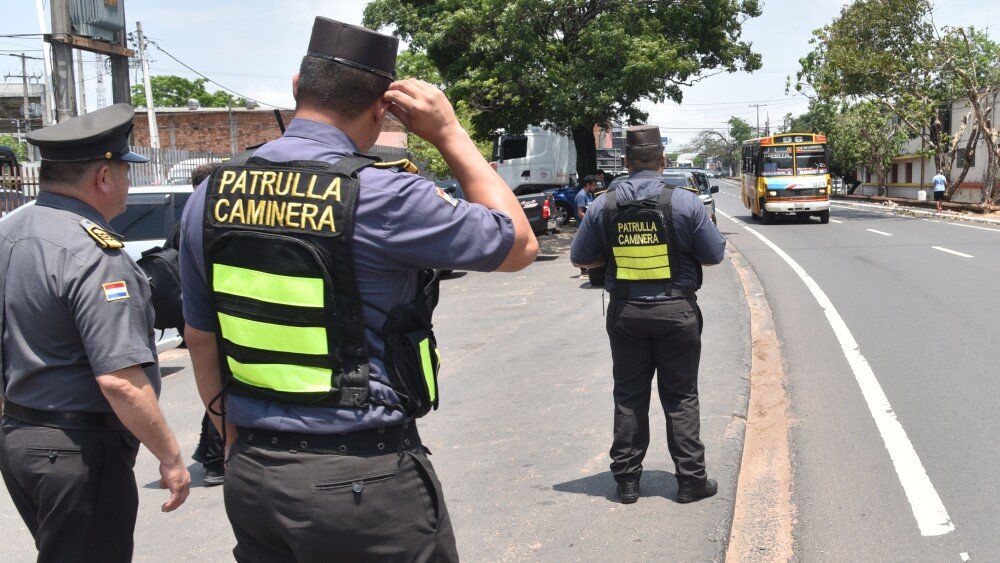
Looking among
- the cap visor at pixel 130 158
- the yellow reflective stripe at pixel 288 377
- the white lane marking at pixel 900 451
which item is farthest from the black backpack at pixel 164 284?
the white lane marking at pixel 900 451

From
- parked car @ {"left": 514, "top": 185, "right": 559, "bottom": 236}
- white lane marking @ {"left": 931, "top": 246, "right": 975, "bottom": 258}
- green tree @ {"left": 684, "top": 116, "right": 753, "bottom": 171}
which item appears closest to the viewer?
white lane marking @ {"left": 931, "top": 246, "right": 975, "bottom": 258}

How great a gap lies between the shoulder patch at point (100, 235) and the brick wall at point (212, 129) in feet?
155

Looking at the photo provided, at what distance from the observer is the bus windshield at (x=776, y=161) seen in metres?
30.9

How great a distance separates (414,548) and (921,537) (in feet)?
11.1

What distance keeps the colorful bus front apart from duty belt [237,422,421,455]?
29.8m

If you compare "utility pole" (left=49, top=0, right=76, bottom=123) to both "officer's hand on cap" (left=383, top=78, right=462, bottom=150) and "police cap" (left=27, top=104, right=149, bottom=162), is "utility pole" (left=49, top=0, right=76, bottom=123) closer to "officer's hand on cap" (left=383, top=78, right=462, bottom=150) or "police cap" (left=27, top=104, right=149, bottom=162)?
"police cap" (left=27, top=104, right=149, bottom=162)

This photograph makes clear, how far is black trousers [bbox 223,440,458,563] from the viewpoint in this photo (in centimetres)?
210

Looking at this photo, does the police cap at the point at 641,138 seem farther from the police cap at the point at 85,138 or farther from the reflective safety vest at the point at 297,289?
the reflective safety vest at the point at 297,289

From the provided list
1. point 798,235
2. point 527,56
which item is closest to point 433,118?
point 527,56

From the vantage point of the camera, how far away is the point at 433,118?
2.22 metres

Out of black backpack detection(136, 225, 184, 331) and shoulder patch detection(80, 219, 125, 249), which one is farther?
black backpack detection(136, 225, 184, 331)

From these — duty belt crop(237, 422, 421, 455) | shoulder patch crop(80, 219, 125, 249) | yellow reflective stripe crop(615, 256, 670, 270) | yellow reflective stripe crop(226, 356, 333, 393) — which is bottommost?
duty belt crop(237, 422, 421, 455)

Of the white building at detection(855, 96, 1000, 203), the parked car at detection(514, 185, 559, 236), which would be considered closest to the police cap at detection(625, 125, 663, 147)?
the parked car at detection(514, 185, 559, 236)

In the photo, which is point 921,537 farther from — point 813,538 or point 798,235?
point 798,235
